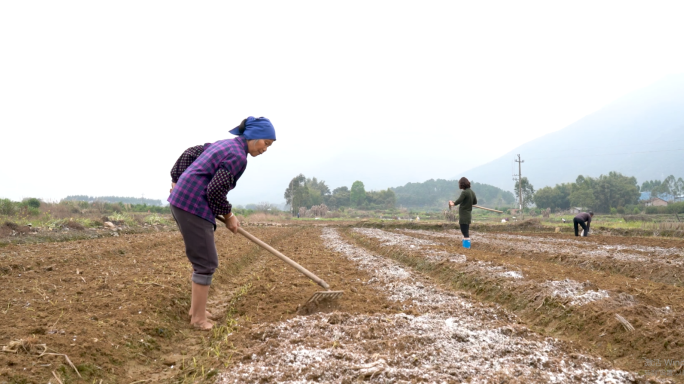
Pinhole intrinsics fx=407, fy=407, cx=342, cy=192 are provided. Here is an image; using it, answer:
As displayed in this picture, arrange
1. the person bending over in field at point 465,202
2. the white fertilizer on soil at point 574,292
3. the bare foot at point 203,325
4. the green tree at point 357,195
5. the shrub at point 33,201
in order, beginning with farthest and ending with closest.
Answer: the green tree at point 357,195 → the shrub at point 33,201 → the person bending over in field at point 465,202 → the white fertilizer on soil at point 574,292 → the bare foot at point 203,325

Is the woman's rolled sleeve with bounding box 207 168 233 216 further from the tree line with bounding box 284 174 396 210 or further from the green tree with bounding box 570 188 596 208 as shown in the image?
the tree line with bounding box 284 174 396 210

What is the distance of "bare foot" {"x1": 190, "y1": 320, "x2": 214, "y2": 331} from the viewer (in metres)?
4.88

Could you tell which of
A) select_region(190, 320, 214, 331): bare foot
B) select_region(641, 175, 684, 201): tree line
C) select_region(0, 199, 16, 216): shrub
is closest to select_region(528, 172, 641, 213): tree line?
select_region(641, 175, 684, 201): tree line

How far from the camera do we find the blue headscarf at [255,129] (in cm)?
467

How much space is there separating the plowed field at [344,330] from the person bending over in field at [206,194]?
84 centimetres

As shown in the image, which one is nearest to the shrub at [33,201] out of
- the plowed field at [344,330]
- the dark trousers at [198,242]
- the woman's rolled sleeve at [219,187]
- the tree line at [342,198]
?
the plowed field at [344,330]

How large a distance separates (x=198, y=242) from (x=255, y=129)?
4.64 ft

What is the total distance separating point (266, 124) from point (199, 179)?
100cm

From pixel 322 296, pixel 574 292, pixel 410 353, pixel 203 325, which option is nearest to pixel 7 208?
pixel 203 325

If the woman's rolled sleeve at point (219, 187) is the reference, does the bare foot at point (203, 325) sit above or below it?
below

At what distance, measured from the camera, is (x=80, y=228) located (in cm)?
1812

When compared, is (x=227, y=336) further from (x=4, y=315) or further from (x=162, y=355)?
(x=4, y=315)

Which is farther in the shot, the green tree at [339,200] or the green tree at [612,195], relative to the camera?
the green tree at [339,200]

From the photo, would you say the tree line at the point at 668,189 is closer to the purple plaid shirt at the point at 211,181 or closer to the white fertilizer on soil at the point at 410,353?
the white fertilizer on soil at the point at 410,353
